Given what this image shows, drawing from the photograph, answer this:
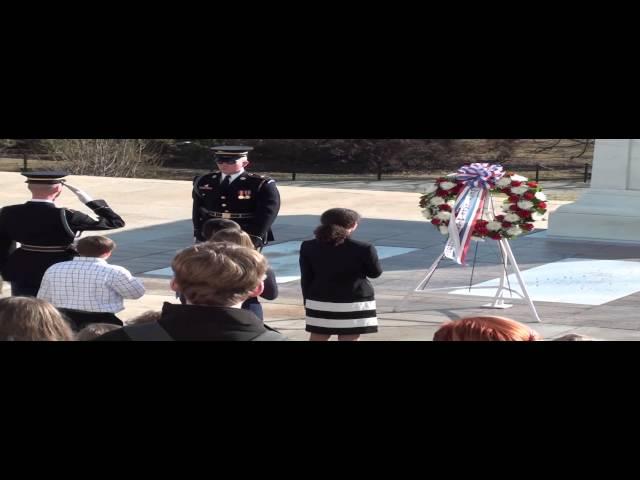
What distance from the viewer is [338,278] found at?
7.01 m

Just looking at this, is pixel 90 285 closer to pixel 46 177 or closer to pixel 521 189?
pixel 46 177

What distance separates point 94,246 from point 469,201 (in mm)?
A: 4371

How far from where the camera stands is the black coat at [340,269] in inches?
275

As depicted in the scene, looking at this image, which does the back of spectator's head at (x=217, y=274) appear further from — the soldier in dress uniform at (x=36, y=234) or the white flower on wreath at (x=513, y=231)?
the white flower on wreath at (x=513, y=231)

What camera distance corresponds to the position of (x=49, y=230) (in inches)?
278

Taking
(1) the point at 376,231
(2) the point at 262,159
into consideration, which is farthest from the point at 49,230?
(2) the point at 262,159

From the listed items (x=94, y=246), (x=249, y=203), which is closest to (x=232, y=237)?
(x=94, y=246)

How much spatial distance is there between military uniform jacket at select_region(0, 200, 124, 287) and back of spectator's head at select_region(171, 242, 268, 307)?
3.77 metres

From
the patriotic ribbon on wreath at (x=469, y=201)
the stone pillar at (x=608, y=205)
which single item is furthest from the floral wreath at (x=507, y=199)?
the stone pillar at (x=608, y=205)

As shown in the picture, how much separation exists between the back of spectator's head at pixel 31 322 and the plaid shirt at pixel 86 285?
2.47 metres

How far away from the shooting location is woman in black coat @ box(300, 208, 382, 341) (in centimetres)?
695

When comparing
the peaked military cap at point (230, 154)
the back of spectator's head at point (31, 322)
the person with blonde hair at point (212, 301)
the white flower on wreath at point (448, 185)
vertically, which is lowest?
the white flower on wreath at point (448, 185)
